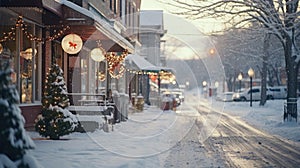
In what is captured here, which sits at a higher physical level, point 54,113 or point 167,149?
point 54,113

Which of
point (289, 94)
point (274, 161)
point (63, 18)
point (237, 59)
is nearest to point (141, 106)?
point (289, 94)

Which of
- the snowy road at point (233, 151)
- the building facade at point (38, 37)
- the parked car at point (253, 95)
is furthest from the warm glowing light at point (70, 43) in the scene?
the parked car at point (253, 95)

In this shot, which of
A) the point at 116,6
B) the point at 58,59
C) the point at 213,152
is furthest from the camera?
the point at 116,6

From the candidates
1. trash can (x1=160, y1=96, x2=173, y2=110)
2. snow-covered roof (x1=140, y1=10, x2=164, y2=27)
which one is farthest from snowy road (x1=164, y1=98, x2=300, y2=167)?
snow-covered roof (x1=140, y1=10, x2=164, y2=27)

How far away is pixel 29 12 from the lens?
1538cm

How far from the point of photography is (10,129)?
21.5 ft

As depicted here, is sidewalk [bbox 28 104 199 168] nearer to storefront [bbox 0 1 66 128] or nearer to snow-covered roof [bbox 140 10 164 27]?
storefront [bbox 0 1 66 128]

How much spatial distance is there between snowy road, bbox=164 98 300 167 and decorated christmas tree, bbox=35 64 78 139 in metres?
3.12

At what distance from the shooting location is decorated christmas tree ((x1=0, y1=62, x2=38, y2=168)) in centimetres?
650

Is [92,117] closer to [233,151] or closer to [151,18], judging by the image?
[233,151]

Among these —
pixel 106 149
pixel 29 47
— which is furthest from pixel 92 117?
pixel 106 149

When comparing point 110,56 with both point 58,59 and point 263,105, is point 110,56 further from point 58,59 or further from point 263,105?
point 263,105

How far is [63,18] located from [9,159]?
978cm

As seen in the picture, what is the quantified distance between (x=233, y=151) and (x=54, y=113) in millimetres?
5178
